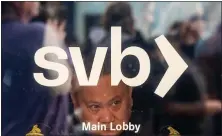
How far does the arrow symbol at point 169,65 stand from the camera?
191 inches

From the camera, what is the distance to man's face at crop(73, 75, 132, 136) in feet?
15.9

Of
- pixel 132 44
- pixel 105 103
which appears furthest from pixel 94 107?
pixel 132 44

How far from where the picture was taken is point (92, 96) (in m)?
4.86

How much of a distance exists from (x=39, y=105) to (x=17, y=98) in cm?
12

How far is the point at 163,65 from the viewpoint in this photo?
485 cm

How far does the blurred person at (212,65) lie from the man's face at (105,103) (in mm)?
411

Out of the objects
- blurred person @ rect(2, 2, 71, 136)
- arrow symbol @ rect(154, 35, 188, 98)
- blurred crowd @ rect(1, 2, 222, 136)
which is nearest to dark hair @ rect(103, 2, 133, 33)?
blurred crowd @ rect(1, 2, 222, 136)

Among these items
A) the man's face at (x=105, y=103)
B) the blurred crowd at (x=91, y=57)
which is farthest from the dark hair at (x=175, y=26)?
the man's face at (x=105, y=103)

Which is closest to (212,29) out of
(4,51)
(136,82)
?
(136,82)

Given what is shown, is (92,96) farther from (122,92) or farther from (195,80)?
(195,80)

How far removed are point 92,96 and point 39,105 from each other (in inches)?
11.1

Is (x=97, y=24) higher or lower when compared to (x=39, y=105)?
higher

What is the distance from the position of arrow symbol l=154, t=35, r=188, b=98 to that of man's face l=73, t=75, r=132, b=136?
6.9 inches

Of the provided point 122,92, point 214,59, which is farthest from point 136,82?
point 214,59
